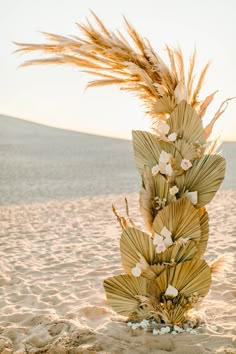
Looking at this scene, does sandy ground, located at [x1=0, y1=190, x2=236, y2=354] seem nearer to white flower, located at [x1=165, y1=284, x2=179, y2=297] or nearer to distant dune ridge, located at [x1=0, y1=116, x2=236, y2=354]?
distant dune ridge, located at [x1=0, y1=116, x2=236, y2=354]

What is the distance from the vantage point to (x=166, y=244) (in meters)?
3.76

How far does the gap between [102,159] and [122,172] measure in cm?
751

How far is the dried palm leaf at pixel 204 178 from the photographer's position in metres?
3.78

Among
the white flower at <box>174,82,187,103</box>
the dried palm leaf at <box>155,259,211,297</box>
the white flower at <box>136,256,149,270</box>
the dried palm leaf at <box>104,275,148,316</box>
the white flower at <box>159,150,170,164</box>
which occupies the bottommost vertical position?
the dried palm leaf at <box>104,275,148,316</box>

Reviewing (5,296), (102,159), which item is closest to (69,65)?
(5,296)

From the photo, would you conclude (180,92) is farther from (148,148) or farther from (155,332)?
(155,332)

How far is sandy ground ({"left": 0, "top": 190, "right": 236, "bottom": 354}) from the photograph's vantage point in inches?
148

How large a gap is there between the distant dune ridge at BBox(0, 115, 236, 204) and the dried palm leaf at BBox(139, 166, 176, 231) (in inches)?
551

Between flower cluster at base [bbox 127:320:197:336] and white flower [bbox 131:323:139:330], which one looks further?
white flower [bbox 131:323:139:330]

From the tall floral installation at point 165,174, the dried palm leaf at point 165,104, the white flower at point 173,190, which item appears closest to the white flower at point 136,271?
the tall floral installation at point 165,174

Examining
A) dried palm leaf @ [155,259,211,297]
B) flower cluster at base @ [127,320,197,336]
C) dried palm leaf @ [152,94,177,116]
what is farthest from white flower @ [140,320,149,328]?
dried palm leaf @ [152,94,177,116]

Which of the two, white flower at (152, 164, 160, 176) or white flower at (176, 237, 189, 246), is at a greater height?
white flower at (152, 164, 160, 176)

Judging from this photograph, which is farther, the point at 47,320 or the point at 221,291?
the point at 221,291

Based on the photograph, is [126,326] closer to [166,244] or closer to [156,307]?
[156,307]
